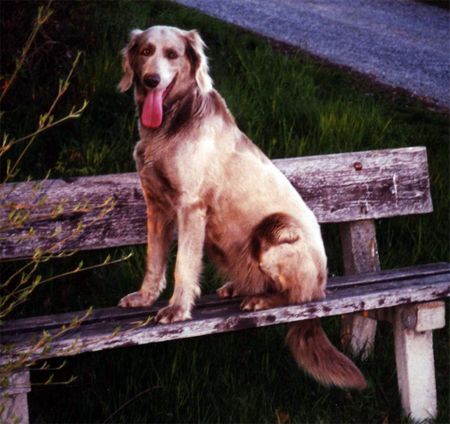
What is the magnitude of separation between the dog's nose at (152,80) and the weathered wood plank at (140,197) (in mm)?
700

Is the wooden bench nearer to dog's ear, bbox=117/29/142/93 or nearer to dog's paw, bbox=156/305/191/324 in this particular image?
dog's paw, bbox=156/305/191/324

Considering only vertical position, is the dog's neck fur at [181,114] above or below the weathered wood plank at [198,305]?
above

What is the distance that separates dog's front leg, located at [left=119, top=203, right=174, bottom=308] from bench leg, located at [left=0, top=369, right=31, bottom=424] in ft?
2.37

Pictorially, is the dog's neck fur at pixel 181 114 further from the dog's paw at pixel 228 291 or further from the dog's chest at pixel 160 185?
the dog's paw at pixel 228 291

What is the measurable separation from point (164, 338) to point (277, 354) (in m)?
1.13

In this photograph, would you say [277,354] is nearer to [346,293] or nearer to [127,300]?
[346,293]

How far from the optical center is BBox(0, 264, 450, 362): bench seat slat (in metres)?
3.26

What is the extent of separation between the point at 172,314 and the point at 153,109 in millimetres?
844

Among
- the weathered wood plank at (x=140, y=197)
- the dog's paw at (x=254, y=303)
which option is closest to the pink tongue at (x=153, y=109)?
the weathered wood plank at (x=140, y=197)

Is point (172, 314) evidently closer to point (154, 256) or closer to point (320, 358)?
point (154, 256)

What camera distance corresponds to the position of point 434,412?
4.24 meters

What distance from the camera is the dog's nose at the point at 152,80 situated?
11.1ft

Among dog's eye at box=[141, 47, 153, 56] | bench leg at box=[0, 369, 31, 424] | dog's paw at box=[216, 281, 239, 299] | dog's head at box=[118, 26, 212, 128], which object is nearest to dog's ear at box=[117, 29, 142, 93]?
dog's head at box=[118, 26, 212, 128]

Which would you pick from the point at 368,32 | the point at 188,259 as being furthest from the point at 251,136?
the point at 368,32
